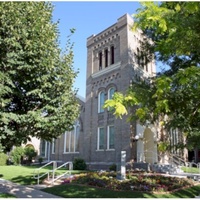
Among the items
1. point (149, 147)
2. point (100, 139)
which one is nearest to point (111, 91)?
point (100, 139)

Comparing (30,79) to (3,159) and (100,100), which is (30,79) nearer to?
(100,100)

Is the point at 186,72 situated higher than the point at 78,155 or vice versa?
the point at 186,72

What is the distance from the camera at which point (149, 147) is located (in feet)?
76.7

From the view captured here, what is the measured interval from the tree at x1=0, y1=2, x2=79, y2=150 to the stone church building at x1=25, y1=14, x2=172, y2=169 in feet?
43.6

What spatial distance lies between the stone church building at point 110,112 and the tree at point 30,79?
13286 mm

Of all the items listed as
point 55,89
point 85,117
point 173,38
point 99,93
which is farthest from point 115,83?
point 173,38

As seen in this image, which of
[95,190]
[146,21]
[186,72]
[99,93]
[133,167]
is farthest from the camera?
[99,93]

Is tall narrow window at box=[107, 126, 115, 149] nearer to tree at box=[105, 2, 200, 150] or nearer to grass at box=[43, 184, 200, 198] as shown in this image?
grass at box=[43, 184, 200, 198]

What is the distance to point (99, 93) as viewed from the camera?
25781 millimetres

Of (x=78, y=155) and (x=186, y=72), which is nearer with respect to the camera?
(x=186, y=72)

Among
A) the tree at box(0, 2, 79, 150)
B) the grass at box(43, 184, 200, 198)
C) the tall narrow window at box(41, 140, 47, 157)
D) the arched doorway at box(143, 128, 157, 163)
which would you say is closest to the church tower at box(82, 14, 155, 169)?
the arched doorway at box(143, 128, 157, 163)

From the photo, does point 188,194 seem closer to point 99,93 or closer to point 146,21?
point 146,21

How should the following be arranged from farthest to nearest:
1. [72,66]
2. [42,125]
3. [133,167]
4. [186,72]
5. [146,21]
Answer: [133,167] < [72,66] < [42,125] < [146,21] < [186,72]

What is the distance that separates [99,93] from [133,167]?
28.3 feet
